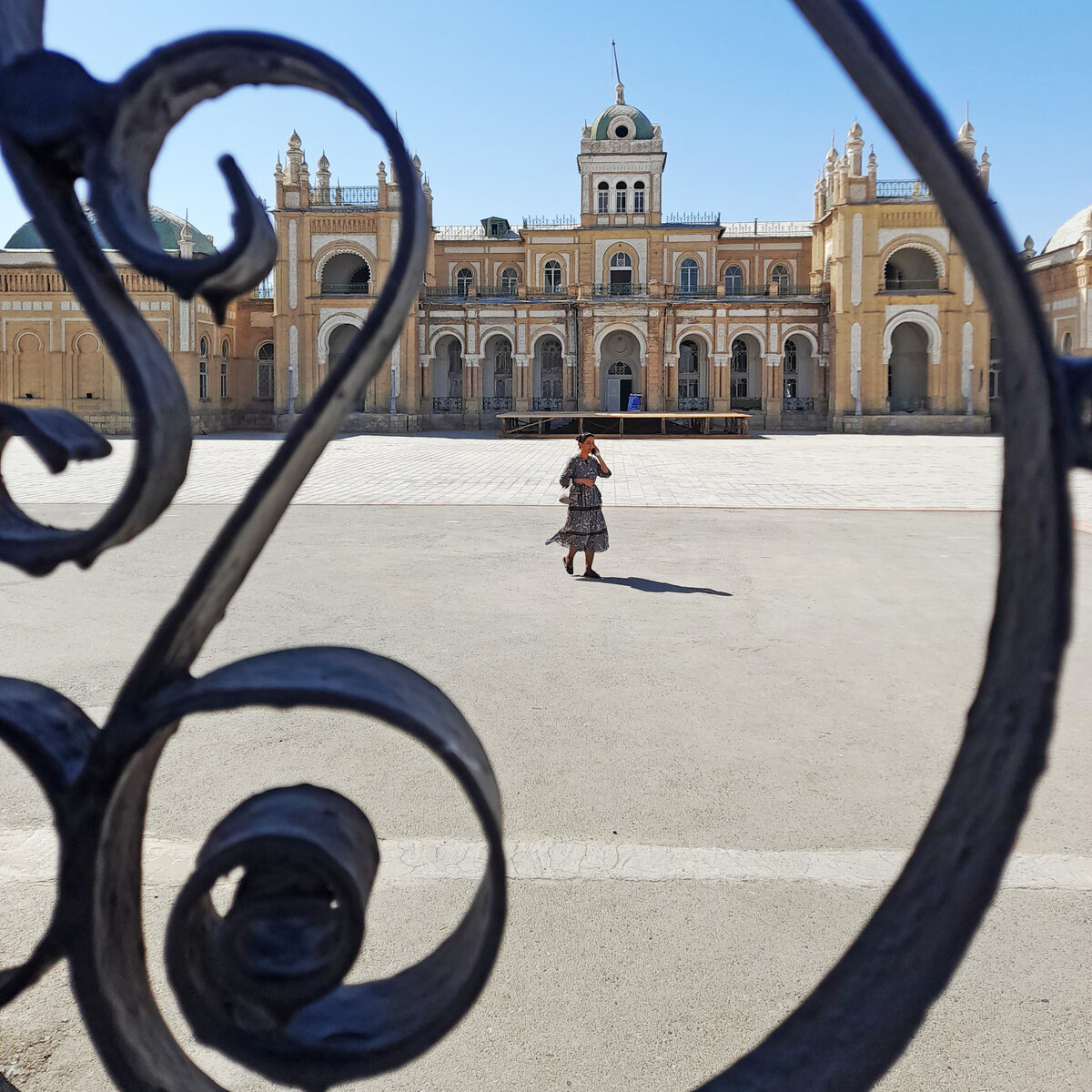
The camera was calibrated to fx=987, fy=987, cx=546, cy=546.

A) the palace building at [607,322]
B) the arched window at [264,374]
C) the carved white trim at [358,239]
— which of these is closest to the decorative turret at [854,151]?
the palace building at [607,322]

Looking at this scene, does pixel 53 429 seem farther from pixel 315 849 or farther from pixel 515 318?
pixel 515 318

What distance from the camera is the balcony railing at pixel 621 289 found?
134ft

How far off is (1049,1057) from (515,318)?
1563 inches

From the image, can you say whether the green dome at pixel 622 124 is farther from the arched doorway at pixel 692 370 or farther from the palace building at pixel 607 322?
the arched doorway at pixel 692 370

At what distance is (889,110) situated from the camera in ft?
2.72

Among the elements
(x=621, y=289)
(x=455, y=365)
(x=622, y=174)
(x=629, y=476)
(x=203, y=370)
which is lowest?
(x=629, y=476)

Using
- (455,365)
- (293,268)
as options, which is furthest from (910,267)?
(293,268)

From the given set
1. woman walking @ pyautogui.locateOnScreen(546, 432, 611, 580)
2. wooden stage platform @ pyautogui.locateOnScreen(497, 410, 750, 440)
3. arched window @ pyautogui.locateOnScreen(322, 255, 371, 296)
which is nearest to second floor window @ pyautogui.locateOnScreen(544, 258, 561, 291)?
arched window @ pyautogui.locateOnScreen(322, 255, 371, 296)

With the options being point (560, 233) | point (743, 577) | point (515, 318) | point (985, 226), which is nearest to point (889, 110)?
point (985, 226)

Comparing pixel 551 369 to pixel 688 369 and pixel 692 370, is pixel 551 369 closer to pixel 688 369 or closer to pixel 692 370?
pixel 688 369

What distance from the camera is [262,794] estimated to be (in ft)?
3.30

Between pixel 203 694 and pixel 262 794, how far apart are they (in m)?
0.15

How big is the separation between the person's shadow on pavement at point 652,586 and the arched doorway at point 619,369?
3427 centimetres

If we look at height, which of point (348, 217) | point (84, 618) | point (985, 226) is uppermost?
point (348, 217)
